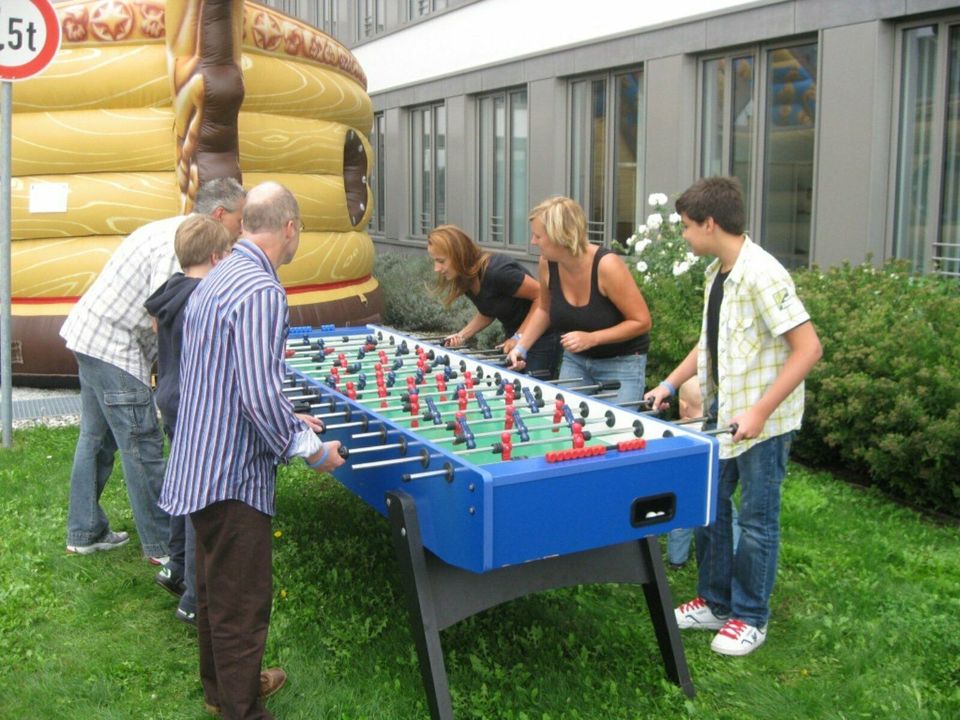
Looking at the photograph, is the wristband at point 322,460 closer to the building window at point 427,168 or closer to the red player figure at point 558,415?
the red player figure at point 558,415


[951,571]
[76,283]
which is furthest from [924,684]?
[76,283]

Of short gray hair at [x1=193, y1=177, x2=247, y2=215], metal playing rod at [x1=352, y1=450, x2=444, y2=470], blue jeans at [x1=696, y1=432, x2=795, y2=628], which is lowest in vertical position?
blue jeans at [x1=696, y1=432, x2=795, y2=628]

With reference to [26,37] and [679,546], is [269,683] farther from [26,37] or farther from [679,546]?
[26,37]

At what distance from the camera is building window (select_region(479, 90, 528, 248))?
1417cm

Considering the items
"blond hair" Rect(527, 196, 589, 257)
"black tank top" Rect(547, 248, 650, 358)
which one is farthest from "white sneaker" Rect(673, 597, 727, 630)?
"blond hair" Rect(527, 196, 589, 257)

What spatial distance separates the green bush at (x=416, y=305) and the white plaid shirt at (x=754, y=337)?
820 cm

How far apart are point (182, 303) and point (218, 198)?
0.55 m

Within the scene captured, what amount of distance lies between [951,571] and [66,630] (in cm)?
399

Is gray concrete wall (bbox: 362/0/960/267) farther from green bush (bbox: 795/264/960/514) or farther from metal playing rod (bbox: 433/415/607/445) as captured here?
metal playing rod (bbox: 433/415/607/445)

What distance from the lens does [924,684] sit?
369 centimetres

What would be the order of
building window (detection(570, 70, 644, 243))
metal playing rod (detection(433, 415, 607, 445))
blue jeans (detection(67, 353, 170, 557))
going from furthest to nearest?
building window (detection(570, 70, 644, 243)), blue jeans (detection(67, 353, 170, 557)), metal playing rod (detection(433, 415, 607, 445))

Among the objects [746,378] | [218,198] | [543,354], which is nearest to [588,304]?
[543,354]

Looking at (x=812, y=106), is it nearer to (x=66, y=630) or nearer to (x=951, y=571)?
(x=951, y=571)

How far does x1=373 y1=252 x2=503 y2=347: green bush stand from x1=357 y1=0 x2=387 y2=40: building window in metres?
6.14
